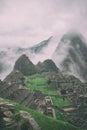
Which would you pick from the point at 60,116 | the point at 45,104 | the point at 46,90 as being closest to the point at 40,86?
the point at 46,90

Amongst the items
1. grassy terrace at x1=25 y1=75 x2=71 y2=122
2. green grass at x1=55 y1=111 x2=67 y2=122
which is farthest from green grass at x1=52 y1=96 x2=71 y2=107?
green grass at x1=55 y1=111 x2=67 y2=122

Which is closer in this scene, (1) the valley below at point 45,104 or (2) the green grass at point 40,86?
(1) the valley below at point 45,104

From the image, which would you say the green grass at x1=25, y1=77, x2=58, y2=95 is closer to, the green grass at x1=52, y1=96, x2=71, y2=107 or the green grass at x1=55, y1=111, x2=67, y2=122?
the green grass at x1=52, y1=96, x2=71, y2=107

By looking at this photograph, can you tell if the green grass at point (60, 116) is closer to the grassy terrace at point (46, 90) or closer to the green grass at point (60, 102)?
the grassy terrace at point (46, 90)

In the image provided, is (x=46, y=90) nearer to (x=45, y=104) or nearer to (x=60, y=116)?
(x=45, y=104)

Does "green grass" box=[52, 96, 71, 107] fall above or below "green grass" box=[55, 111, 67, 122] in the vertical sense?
above

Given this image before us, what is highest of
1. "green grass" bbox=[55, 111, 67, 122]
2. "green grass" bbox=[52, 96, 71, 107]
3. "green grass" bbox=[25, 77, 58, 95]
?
"green grass" bbox=[25, 77, 58, 95]

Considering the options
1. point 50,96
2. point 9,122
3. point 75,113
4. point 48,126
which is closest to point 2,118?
point 9,122

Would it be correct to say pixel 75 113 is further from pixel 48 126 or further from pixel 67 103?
pixel 48 126

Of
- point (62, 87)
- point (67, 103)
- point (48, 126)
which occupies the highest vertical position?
point (62, 87)

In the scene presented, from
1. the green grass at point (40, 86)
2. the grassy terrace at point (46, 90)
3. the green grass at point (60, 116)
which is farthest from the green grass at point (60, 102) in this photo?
the green grass at point (60, 116)

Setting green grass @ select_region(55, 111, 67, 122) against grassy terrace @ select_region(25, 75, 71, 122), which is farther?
grassy terrace @ select_region(25, 75, 71, 122)
